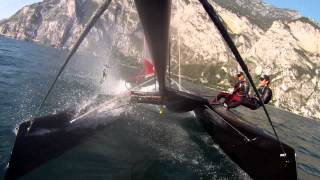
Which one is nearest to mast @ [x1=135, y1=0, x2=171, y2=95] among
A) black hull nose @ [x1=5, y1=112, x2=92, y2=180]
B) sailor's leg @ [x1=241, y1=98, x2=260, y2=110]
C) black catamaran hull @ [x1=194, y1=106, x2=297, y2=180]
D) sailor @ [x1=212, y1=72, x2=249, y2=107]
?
black hull nose @ [x1=5, y1=112, x2=92, y2=180]

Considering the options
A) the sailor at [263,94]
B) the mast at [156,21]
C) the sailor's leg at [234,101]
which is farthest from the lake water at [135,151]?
the mast at [156,21]

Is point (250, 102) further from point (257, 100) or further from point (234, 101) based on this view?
point (234, 101)

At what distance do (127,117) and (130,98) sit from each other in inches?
166

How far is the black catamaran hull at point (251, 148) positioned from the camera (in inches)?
466

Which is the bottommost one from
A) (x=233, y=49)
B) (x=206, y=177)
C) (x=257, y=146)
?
(x=206, y=177)

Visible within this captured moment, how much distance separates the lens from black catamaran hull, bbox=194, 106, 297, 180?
11.8 meters

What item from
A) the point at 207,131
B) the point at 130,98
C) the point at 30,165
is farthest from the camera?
the point at 207,131

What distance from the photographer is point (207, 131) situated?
1861 centimetres

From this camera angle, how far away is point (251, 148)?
1338 cm

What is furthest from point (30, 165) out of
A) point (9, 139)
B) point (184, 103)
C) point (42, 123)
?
point (184, 103)

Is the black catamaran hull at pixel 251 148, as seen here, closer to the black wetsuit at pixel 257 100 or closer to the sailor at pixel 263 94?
the black wetsuit at pixel 257 100

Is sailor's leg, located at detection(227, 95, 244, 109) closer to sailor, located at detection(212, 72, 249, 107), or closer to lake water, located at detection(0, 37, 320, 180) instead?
sailor, located at detection(212, 72, 249, 107)

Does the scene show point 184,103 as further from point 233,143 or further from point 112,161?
point 112,161

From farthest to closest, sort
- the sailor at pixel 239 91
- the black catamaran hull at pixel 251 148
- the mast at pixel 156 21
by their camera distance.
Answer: the sailor at pixel 239 91
the black catamaran hull at pixel 251 148
the mast at pixel 156 21
